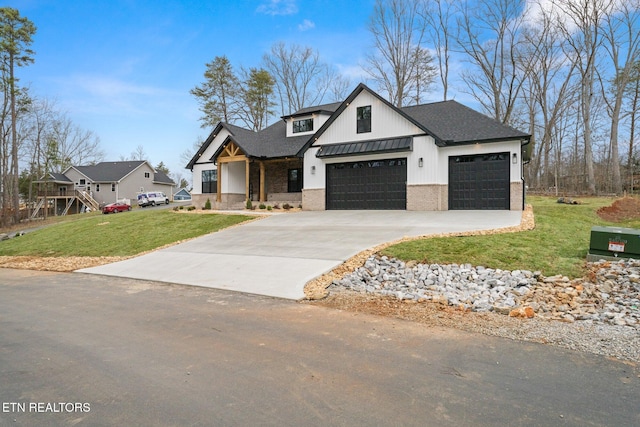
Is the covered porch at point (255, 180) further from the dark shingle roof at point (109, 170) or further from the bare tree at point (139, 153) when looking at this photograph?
the bare tree at point (139, 153)

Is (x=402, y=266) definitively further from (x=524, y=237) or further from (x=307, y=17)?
(x=307, y=17)

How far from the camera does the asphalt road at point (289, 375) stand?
104 inches

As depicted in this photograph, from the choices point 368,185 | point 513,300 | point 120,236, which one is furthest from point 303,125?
point 513,300

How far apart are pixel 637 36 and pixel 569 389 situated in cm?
3043

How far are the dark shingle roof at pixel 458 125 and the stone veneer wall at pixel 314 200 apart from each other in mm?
6469

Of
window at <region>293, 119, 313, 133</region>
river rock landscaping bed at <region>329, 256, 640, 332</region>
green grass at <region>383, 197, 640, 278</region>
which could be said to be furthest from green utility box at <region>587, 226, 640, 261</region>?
window at <region>293, 119, 313, 133</region>

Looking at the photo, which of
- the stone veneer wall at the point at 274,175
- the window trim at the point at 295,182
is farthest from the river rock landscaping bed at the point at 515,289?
the stone veneer wall at the point at 274,175

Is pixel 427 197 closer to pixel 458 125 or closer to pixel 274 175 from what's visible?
pixel 458 125

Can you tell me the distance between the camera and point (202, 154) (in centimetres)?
2570

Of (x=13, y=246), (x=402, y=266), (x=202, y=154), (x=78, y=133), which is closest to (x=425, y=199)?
(x=402, y=266)

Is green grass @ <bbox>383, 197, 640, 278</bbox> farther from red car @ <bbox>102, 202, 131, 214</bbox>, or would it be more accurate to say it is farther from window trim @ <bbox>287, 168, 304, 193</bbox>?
red car @ <bbox>102, 202, 131, 214</bbox>

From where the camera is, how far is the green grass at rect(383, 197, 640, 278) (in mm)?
7121

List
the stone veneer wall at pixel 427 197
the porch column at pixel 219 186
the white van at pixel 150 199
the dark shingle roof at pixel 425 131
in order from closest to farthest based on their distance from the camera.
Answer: the dark shingle roof at pixel 425 131 < the stone veneer wall at pixel 427 197 < the porch column at pixel 219 186 < the white van at pixel 150 199

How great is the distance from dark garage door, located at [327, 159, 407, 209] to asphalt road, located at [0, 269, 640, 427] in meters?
13.5
